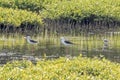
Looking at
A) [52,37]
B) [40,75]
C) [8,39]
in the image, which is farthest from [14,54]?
[40,75]

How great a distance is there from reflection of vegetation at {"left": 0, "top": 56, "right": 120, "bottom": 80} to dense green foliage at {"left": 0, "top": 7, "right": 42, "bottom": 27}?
15040mm

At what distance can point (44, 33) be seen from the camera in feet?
109

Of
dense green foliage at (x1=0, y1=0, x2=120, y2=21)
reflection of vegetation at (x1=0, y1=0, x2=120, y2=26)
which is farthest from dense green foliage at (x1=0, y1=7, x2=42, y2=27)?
dense green foliage at (x1=0, y1=0, x2=120, y2=21)

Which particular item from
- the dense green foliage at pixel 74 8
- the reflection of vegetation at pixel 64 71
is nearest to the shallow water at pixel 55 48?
the dense green foliage at pixel 74 8

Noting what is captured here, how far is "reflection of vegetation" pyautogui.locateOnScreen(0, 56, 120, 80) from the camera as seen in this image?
1527 cm

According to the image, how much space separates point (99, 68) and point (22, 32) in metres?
16.0

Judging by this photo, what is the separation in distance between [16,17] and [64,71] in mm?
18325

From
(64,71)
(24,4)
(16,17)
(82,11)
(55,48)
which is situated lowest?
(55,48)

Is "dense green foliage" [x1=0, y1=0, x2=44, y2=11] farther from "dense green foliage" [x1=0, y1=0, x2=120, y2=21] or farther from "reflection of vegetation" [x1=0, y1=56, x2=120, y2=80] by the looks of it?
"reflection of vegetation" [x1=0, y1=56, x2=120, y2=80]

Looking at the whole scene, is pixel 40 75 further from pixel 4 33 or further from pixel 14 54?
pixel 4 33

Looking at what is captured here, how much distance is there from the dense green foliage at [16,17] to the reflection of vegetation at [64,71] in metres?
15.0

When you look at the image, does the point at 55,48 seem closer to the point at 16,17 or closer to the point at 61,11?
the point at 16,17

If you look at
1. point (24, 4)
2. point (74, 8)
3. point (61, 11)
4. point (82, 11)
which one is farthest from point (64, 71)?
point (24, 4)

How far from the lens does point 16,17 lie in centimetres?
3428
